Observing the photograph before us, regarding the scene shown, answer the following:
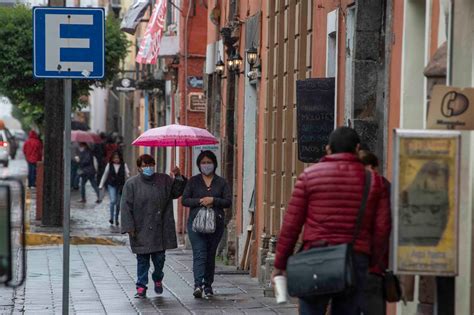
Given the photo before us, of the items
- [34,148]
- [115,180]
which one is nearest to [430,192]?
[115,180]

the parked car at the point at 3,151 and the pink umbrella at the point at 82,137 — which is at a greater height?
the pink umbrella at the point at 82,137

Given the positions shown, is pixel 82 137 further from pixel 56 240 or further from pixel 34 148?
pixel 56 240

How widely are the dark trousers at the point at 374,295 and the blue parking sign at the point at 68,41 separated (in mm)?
3525

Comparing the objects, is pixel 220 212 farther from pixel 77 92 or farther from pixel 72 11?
pixel 77 92

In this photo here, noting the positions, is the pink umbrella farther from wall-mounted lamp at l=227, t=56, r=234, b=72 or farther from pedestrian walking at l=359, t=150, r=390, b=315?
pedestrian walking at l=359, t=150, r=390, b=315

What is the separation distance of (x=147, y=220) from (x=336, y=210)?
25.5 feet

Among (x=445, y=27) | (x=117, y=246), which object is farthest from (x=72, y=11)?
(x=117, y=246)

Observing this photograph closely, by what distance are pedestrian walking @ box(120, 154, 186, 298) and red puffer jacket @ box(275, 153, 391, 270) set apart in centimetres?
746

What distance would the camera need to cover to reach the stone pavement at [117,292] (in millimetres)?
15922

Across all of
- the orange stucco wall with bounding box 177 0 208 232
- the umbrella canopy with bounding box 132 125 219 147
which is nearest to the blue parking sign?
the umbrella canopy with bounding box 132 125 219 147

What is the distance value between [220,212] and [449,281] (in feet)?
28.7

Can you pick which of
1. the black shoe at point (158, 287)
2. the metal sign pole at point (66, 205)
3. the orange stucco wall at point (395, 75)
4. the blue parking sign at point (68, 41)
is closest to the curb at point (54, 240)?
the black shoe at point (158, 287)

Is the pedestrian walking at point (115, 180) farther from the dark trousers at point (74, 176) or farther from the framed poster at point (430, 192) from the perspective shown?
the framed poster at point (430, 192)

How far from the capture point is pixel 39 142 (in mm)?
44625
